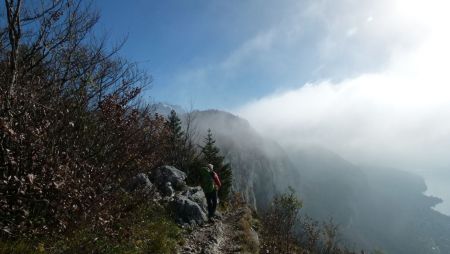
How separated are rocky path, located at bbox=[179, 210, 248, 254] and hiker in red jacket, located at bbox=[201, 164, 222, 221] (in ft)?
2.56

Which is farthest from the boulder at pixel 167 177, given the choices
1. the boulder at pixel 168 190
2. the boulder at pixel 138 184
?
the boulder at pixel 138 184

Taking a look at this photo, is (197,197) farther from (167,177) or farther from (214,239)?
(214,239)

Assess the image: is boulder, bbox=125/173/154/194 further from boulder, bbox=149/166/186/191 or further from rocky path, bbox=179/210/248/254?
boulder, bbox=149/166/186/191

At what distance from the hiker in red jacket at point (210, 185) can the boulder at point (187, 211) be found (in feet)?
1.93

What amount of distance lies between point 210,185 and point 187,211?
168cm

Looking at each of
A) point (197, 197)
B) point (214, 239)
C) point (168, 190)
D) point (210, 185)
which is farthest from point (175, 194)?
point (214, 239)

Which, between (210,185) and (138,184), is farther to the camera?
(210,185)

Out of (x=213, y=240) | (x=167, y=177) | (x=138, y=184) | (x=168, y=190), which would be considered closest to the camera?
(x=213, y=240)

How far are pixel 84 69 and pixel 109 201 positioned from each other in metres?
6.87

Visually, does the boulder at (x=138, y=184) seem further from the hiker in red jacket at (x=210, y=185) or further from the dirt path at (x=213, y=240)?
the dirt path at (x=213, y=240)

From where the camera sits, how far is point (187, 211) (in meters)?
18.8

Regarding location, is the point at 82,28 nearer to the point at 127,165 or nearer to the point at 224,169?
the point at 127,165

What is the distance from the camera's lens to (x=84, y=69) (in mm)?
14922

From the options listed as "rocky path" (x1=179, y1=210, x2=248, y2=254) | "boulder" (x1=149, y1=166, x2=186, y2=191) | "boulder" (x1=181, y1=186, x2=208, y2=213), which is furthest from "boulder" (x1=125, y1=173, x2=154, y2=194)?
"boulder" (x1=149, y1=166, x2=186, y2=191)
